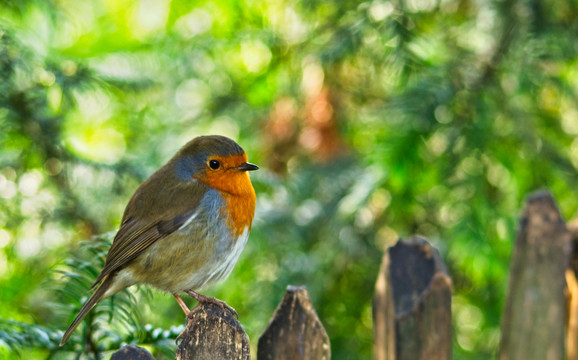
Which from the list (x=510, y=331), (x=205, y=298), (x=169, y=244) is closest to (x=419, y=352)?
(x=510, y=331)

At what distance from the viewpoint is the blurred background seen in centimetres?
300

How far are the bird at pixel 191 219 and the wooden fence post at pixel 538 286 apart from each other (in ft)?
2.85

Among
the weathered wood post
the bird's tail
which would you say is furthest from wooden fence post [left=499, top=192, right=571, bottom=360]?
the bird's tail

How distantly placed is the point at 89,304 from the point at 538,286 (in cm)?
133

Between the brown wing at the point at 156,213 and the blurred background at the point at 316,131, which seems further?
the blurred background at the point at 316,131

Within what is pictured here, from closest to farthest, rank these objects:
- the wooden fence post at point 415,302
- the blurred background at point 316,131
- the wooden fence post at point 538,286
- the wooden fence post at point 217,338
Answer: the wooden fence post at point 217,338 < the wooden fence post at point 415,302 < the wooden fence post at point 538,286 < the blurred background at point 316,131

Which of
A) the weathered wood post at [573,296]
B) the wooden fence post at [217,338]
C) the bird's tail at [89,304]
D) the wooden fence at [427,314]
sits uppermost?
the bird's tail at [89,304]

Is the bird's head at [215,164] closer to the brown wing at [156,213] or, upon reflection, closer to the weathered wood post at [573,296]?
the brown wing at [156,213]

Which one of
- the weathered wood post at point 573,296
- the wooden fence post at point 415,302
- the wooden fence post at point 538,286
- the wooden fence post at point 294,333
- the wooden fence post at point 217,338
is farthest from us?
the weathered wood post at point 573,296

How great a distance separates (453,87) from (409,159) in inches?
15.4

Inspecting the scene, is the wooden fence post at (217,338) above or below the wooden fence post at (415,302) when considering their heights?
above

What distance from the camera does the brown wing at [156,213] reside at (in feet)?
7.98

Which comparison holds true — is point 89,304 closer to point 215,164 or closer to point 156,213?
point 156,213

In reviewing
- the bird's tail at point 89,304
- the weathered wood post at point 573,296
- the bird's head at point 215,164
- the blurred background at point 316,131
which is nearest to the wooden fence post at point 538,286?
the weathered wood post at point 573,296
